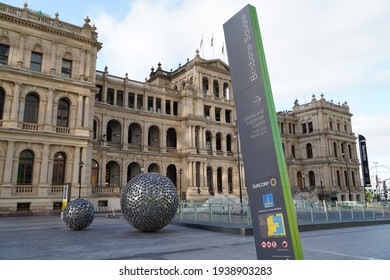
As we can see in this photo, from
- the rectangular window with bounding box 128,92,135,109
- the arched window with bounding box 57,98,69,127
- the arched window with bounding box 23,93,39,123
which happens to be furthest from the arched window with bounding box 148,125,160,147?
the arched window with bounding box 23,93,39,123

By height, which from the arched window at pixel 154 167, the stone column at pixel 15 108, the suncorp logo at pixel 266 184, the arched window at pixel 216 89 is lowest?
the suncorp logo at pixel 266 184

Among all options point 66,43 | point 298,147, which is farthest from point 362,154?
point 66,43

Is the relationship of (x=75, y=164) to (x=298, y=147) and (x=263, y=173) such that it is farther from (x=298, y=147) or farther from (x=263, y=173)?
(x=298, y=147)

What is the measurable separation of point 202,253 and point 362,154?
52175mm

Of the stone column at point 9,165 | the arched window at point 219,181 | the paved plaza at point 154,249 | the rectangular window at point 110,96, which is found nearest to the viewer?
the paved plaza at point 154,249

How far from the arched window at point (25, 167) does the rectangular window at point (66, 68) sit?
29.0 ft

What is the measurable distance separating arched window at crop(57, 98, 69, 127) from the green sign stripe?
29.4 meters

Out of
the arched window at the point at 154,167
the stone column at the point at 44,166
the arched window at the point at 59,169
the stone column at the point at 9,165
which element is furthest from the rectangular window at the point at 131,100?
the stone column at the point at 9,165

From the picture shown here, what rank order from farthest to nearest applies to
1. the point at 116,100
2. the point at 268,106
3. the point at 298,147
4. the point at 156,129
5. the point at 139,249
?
the point at 298,147 < the point at 156,129 < the point at 116,100 < the point at 139,249 < the point at 268,106

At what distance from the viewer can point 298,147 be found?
2591 inches

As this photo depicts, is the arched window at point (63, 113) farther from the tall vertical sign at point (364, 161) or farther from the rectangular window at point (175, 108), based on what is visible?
the tall vertical sign at point (364, 161)

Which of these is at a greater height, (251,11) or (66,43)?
(66,43)

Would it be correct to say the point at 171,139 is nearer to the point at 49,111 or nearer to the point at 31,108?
the point at 49,111

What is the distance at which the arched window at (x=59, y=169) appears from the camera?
95.1 feet
